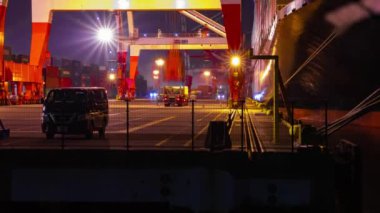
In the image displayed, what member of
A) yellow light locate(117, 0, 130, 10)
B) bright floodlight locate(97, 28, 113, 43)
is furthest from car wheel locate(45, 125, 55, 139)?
bright floodlight locate(97, 28, 113, 43)

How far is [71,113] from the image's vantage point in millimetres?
17938

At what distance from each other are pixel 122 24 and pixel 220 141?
77.5 meters

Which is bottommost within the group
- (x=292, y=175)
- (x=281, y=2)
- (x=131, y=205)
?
(x=131, y=205)

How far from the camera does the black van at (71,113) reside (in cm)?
1786

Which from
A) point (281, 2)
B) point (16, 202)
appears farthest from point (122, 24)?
point (16, 202)

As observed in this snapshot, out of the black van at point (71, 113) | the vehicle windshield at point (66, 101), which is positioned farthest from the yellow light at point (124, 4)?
the vehicle windshield at point (66, 101)

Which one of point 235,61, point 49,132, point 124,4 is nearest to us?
point 49,132

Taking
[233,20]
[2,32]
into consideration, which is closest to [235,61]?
[233,20]

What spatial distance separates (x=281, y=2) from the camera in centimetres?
3133

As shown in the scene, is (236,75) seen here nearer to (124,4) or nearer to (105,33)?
(124,4)

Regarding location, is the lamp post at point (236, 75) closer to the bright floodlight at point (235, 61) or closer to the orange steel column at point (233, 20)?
the bright floodlight at point (235, 61)

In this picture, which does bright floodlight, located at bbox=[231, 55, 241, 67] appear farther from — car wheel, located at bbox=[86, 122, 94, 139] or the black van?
car wheel, located at bbox=[86, 122, 94, 139]

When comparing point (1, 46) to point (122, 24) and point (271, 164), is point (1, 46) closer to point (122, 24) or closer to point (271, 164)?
point (122, 24)

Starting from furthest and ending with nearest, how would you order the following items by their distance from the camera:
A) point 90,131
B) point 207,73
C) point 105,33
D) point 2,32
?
point 207,73
point 105,33
point 2,32
point 90,131
